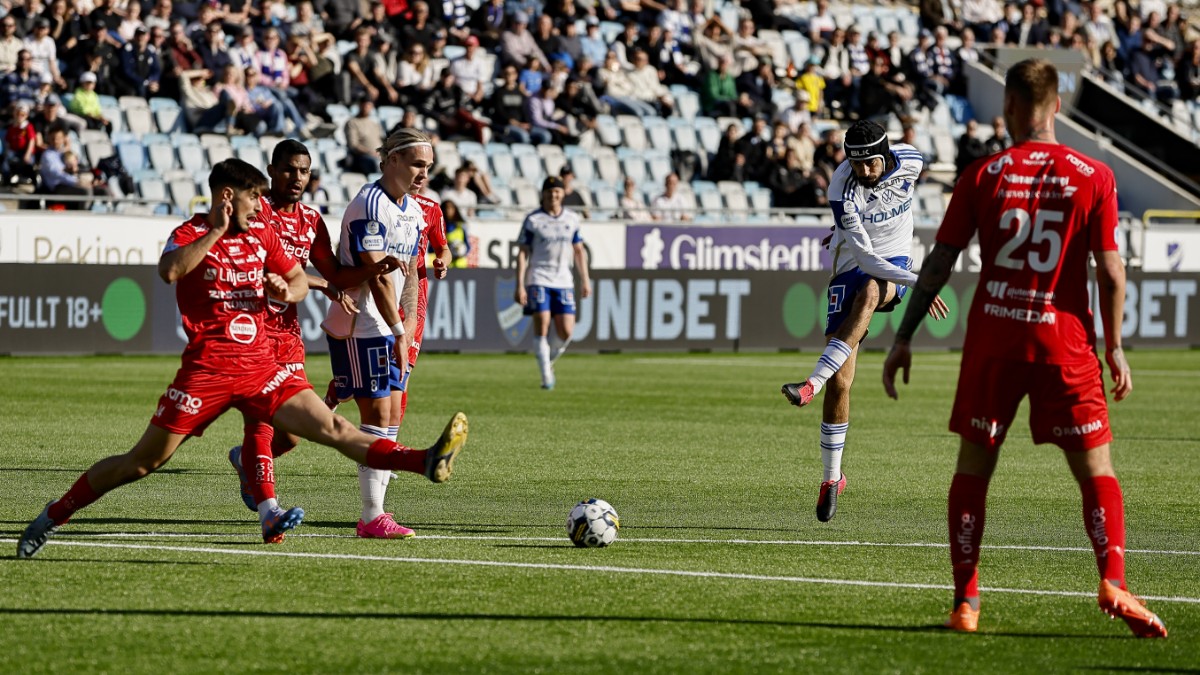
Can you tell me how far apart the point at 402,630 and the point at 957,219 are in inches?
98.0

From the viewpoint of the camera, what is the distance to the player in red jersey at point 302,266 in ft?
29.2

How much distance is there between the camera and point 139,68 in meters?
26.2

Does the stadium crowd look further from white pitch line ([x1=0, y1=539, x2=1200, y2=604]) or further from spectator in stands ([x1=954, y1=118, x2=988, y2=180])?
white pitch line ([x1=0, y1=539, x2=1200, y2=604])

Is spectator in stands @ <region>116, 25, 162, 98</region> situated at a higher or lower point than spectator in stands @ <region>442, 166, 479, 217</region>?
higher

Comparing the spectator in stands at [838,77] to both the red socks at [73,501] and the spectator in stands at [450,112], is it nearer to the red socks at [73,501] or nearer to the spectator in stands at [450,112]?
the spectator in stands at [450,112]

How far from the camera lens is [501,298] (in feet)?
84.7

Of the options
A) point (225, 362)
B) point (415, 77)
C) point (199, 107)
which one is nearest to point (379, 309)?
point (225, 362)

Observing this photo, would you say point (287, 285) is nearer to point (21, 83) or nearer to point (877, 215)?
point (877, 215)

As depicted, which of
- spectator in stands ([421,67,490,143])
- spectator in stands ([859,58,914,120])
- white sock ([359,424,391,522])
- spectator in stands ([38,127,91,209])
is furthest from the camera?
spectator in stands ([859,58,914,120])

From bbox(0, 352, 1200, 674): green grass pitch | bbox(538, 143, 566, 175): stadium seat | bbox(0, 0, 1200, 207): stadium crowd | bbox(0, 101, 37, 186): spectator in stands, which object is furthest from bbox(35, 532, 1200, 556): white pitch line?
bbox(538, 143, 566, 175): stadium seat

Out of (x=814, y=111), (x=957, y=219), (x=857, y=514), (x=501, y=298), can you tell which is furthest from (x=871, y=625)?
(x=814, y=111)

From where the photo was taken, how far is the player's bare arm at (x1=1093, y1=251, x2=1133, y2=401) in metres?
6.66

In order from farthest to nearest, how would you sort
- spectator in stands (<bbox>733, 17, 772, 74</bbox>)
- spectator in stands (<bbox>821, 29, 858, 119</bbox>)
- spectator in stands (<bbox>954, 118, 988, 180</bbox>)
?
spectator in stands (<bbox>821, 29, 858, 119</bbox>), spectator in stands (<bbox>733, 17, 772, 74</bbox>), spectator in stands (<bbox>954, 118, 988, 180</bbox>)

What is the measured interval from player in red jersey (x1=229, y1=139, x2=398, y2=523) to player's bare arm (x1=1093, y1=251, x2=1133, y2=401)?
12.4ft
